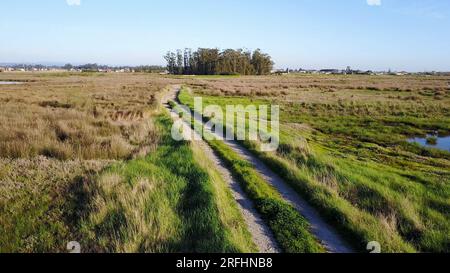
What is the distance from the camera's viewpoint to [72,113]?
22.6 m

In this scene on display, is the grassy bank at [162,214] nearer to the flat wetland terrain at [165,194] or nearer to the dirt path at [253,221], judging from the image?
the flat wetland terrain at [165,194]

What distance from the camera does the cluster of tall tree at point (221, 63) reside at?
134625mm

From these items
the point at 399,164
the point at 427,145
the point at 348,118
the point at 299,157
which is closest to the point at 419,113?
the point at 348,118

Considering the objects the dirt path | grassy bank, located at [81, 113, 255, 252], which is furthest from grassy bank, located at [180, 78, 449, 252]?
grassy bank, located at [81, 113, 255, 252]

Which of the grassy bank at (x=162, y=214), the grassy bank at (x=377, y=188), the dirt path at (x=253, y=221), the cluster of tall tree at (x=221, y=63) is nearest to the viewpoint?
the grassy bank at (x=162, y=214)

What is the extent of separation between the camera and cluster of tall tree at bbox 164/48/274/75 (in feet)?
442

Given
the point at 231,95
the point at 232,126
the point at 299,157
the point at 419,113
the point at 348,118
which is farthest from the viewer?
the point at 231,95

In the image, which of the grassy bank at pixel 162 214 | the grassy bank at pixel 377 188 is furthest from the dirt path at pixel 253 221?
the grassy bank at pixel 377 188

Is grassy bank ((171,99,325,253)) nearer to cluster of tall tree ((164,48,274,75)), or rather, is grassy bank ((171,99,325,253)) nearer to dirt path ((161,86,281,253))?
dirt path ((161,86,281,253))

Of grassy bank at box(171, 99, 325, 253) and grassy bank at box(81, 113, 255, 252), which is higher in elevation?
grassy bank at box(81, 113, 255, 252)

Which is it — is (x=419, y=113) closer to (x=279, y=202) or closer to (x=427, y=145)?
(x=427, y=145)

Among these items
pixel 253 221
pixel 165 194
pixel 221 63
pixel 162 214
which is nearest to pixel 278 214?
pixel 253 221
